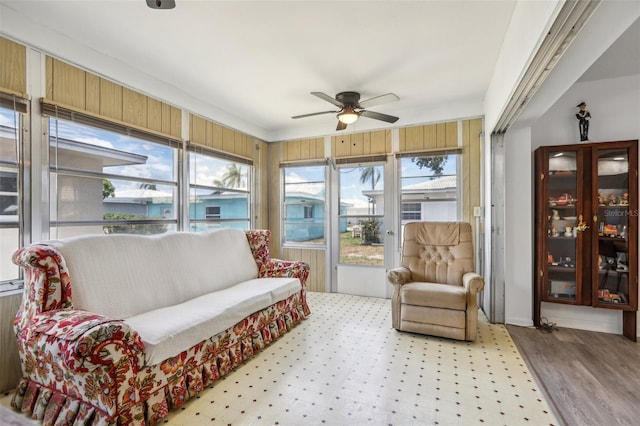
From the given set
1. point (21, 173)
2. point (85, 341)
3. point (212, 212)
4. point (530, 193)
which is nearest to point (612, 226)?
point (530, 193)

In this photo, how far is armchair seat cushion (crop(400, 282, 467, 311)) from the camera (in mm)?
2820

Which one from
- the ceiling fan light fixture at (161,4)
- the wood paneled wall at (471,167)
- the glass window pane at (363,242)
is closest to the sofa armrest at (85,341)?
the ceiling fan light fixture at (161,4)

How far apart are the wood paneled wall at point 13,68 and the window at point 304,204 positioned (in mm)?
3239

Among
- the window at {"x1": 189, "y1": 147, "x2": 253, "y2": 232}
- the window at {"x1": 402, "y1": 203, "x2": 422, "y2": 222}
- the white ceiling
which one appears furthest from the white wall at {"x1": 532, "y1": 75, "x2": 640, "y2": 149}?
the window at {"x1": 189, "y1": 147, "x2": 253, "y2": 232}

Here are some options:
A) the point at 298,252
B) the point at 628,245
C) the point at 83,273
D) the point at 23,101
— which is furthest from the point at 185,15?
the point at 628,245

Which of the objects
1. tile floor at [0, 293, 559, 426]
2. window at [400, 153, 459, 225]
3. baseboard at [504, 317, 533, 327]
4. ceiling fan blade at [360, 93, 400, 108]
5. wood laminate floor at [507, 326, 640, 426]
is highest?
ceiling fan blade at [360, 93, 400, 108]

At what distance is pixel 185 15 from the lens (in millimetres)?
2176

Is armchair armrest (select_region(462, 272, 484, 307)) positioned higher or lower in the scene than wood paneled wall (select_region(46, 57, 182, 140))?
lower

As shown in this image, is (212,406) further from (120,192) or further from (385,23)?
(385,23)

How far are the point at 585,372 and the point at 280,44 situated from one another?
3.47m

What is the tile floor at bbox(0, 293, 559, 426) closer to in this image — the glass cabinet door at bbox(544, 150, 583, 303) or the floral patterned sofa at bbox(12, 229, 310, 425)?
the floral patterned sofa at bbox(12, 229, 310, 425)

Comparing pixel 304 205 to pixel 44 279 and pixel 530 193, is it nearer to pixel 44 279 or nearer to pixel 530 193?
pixel 530 193

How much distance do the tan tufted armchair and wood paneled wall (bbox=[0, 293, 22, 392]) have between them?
9.82ft

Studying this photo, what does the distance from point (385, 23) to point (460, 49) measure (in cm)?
80
